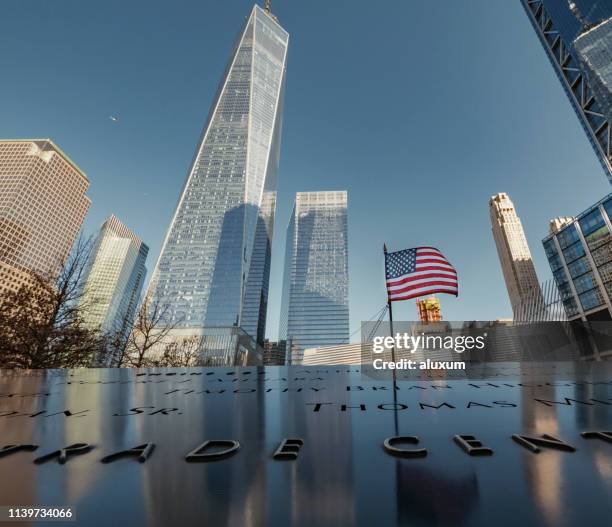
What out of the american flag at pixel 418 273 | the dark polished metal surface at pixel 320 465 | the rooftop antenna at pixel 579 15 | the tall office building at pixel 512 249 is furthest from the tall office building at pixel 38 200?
Result: the tall office building at pixel 512 249

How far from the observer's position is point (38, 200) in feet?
430

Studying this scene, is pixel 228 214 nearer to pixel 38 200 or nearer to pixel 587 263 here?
pixel 38 200

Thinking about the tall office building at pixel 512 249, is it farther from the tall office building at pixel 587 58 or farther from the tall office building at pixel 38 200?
the tall office building at pixel 38 200

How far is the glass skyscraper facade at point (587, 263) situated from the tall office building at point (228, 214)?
10729 cm

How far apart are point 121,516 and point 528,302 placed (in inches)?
2516

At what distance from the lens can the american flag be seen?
1178 cm

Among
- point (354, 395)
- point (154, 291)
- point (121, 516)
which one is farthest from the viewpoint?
point (154, 291)

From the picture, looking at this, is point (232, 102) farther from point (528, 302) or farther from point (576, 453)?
point (576, 453)

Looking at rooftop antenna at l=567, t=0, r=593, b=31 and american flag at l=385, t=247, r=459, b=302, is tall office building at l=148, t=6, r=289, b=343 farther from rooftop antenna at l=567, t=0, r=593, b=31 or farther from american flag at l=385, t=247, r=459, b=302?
rooftop antenna at l=567, t=0, r=593, b=31

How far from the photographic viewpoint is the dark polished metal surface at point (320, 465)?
1940mm

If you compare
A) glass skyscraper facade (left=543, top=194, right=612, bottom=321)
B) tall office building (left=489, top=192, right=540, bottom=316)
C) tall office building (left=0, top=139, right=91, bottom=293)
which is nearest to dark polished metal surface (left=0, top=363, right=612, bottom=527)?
glass skyscraper facade (left=543, top=194, right=612, bottom=321)

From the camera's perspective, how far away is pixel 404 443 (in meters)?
3.33

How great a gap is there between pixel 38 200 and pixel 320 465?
173 meters

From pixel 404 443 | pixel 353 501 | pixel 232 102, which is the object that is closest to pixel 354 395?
pixel 404 443
